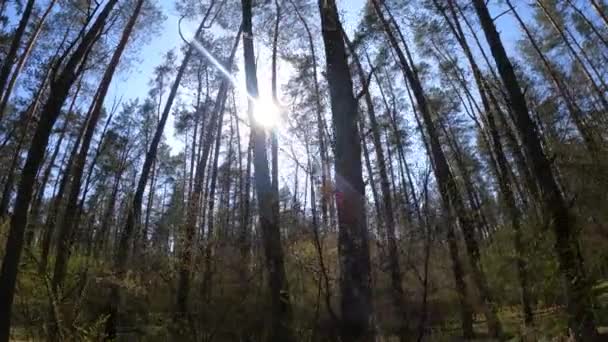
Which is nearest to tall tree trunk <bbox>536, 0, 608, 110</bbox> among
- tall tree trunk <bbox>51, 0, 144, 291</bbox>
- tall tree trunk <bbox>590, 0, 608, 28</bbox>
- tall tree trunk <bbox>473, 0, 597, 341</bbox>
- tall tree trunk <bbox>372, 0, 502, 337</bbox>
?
tall tree trunk <bbox>590, 0, 608, 28</bbox>

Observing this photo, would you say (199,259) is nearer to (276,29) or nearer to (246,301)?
(246,301)

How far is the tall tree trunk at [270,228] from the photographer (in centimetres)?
644

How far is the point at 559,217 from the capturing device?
5074 mm

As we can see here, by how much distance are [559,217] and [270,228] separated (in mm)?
4225

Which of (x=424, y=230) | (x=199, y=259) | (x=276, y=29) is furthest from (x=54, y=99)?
(x=276, y=29)

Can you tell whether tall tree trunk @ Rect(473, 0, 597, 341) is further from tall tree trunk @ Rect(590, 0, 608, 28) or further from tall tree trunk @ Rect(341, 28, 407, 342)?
tall tree trunk @ Rect(590, 0, 608, 28)

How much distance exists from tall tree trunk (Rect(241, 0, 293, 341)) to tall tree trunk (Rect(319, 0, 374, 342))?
276 cm

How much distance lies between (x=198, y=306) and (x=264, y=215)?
189cm

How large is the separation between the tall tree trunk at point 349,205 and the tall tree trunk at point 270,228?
276 centimetres

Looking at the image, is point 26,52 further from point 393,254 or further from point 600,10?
point 600,10

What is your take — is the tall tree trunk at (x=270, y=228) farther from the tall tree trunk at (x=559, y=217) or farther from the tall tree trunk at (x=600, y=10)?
the tall tree trunk at (x=600, y=10)

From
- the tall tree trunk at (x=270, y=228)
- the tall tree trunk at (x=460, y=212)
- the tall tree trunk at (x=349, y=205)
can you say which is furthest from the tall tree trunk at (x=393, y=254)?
the tall tree trunk at (x=270, y=228)

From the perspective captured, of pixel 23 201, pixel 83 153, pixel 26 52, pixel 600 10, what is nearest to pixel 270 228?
pixel 23 201

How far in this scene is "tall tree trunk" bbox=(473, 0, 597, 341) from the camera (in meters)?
4.51
